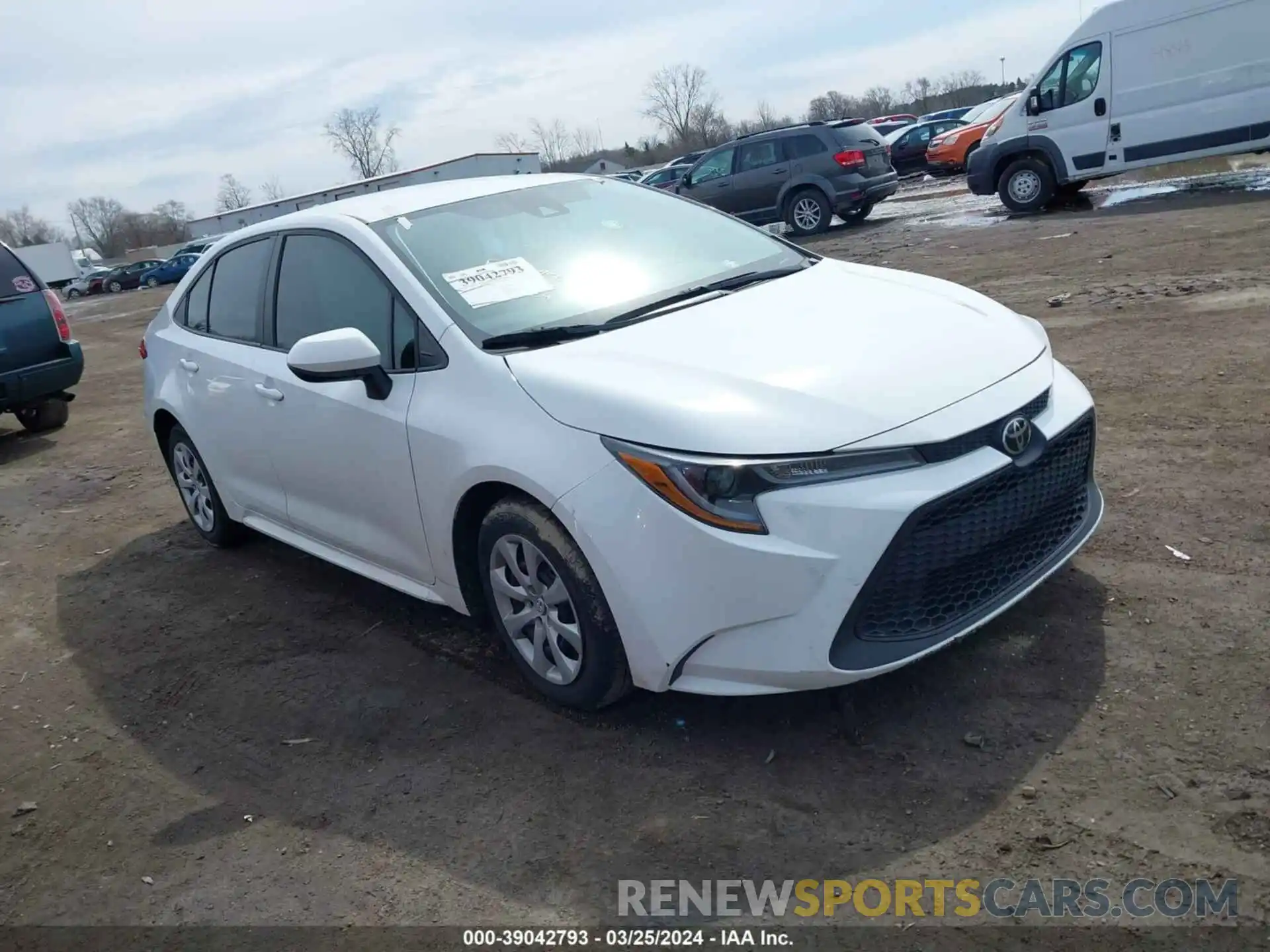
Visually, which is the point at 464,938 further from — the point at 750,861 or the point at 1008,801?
the point at 1008,801

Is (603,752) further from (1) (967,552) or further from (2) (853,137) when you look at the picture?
(2) (853,137)

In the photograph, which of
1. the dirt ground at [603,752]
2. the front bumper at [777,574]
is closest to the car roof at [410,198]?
the dirt ground at [603,752]

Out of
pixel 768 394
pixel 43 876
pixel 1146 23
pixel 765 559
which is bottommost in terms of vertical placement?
pixel 43 876

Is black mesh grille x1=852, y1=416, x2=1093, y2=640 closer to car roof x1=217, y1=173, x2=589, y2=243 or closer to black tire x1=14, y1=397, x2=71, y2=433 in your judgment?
car roof x1=217, y1=173, x2=589, y2=243

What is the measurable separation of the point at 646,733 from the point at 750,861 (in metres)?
0.73

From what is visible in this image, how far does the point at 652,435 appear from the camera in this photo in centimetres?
297

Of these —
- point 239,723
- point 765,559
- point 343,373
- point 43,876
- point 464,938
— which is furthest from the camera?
point 239,723

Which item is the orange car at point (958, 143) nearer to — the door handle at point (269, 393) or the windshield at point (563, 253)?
the windshield at point (563, 253)

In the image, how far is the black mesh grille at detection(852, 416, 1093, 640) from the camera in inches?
114

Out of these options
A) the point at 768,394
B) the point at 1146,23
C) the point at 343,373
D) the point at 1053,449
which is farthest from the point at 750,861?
the point at 1146,23

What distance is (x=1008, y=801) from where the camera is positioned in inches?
109

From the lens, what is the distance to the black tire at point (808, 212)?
696 inches

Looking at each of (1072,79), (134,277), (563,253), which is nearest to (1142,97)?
(1072,79)

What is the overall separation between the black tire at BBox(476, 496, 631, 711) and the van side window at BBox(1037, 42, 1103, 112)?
1362cm
